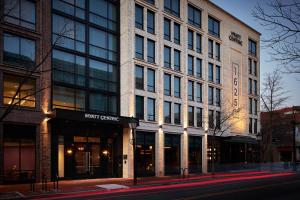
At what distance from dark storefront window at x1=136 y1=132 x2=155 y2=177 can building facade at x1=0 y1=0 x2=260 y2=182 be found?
103 millimetres

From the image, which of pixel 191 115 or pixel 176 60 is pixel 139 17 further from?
pixel 191 115

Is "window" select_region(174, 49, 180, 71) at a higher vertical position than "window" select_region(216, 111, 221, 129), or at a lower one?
higher

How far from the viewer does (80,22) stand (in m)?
35.0

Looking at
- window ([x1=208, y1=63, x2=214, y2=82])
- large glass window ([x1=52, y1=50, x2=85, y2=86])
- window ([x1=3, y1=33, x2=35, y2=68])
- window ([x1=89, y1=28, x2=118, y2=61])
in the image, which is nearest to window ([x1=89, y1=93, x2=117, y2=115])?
large glass window ([x1=52, y1=50, x2=85, y2=86])

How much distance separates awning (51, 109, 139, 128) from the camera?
99.8 ft

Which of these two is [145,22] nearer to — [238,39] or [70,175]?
[70,175]

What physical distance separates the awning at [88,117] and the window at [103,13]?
9094 millimetres

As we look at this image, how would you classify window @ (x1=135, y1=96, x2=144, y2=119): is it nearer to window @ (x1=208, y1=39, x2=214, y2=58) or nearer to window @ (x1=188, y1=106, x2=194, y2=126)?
window @ (x1=188, y1=106, x2=194, y2=126)

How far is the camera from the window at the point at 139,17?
40.2 m

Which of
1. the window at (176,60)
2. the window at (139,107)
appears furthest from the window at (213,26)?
the window at (139,107)

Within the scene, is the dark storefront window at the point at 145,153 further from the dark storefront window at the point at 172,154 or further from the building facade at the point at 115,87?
the dark storefront window at the point at 172,154

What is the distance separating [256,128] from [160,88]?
85.2 feet

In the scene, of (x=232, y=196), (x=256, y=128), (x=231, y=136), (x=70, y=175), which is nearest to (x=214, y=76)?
(x=231, y=136)

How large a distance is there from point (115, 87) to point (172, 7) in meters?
13.2
